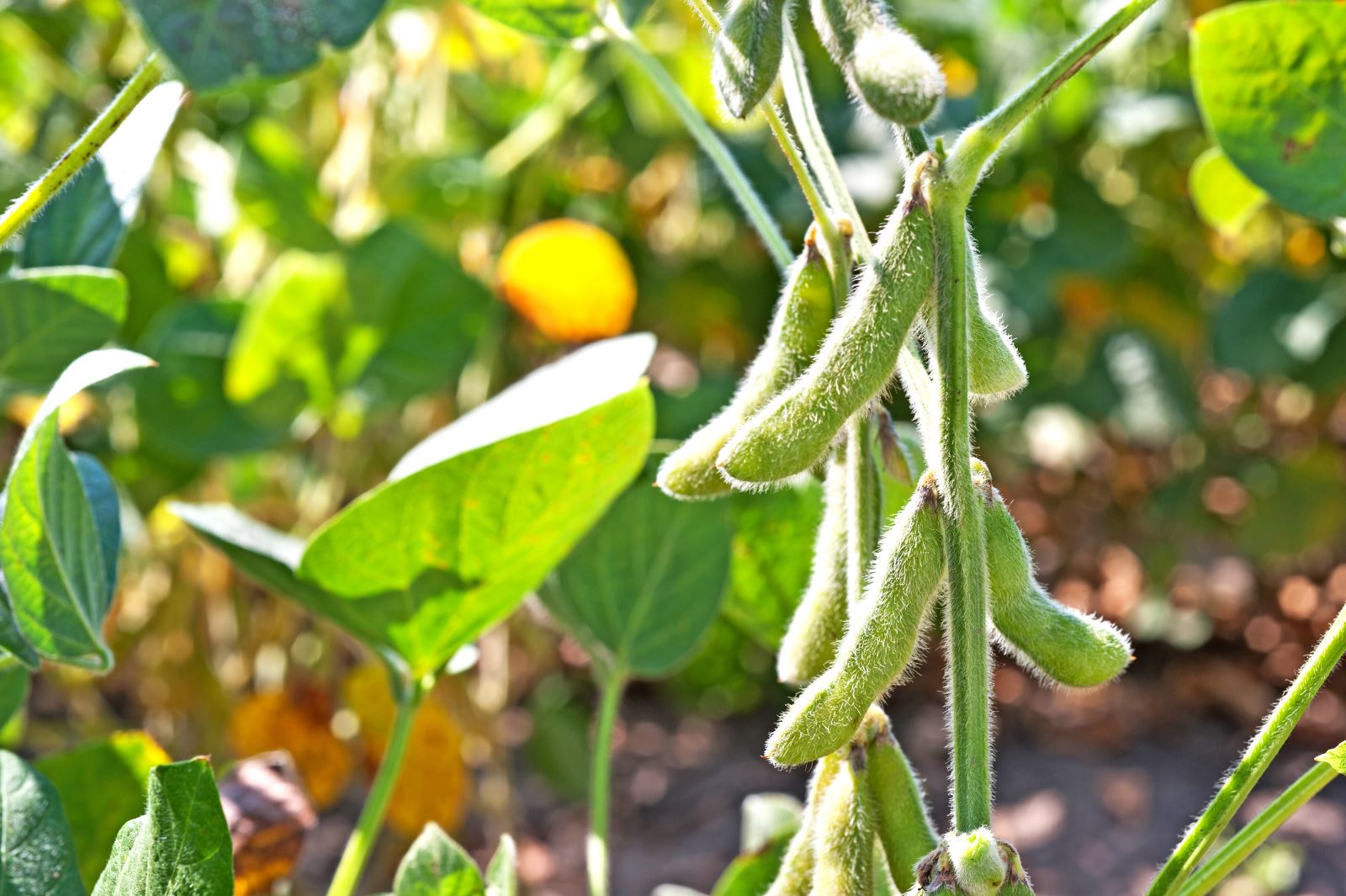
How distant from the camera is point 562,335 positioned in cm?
151

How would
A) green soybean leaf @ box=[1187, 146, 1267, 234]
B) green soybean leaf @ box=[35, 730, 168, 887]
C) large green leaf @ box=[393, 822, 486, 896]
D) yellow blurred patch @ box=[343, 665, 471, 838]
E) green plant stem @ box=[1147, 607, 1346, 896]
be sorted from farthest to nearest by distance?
yellow blurred patch @ box=[343, 665, 471, 838], green soybean leaf @ box=[1187, 146, 1267, 234], green soybean leaf @ box=[35, 730, 168, 887], large green leaf @ box=[393, 822, 486, 896], green plant stem @ box=[1147, 607, 1346, 896]

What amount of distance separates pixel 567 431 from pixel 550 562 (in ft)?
0.32

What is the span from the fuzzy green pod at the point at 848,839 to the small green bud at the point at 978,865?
0.31 ft

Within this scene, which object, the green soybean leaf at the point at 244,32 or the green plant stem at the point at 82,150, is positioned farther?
the green plant stem at the point at 82,150

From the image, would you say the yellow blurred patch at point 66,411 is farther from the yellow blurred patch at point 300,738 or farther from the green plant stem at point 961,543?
the green plant stem at point 961,543

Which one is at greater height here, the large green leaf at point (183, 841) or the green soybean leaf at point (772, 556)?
the large green leaf at point (183, 841)

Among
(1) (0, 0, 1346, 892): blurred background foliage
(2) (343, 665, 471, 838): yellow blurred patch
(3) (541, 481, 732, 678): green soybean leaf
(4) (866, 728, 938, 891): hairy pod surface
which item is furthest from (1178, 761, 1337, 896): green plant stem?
(2) (343, 665, 471, 838): yellow blurred patch

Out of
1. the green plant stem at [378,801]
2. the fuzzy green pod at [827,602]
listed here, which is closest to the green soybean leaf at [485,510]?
the green plant stem at [378,801]

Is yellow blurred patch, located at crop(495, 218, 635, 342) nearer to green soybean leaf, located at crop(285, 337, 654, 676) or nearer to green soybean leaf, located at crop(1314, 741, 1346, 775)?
green soybean leaf, located at crop(285, 337, 654, 676)

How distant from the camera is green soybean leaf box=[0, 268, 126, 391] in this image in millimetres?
662

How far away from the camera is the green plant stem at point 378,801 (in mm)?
662

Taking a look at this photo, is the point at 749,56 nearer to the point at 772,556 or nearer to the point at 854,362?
the point at 854,362

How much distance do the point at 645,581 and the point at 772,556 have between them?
8 centimetres

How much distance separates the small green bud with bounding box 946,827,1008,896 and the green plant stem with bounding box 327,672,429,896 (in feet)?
1.17
